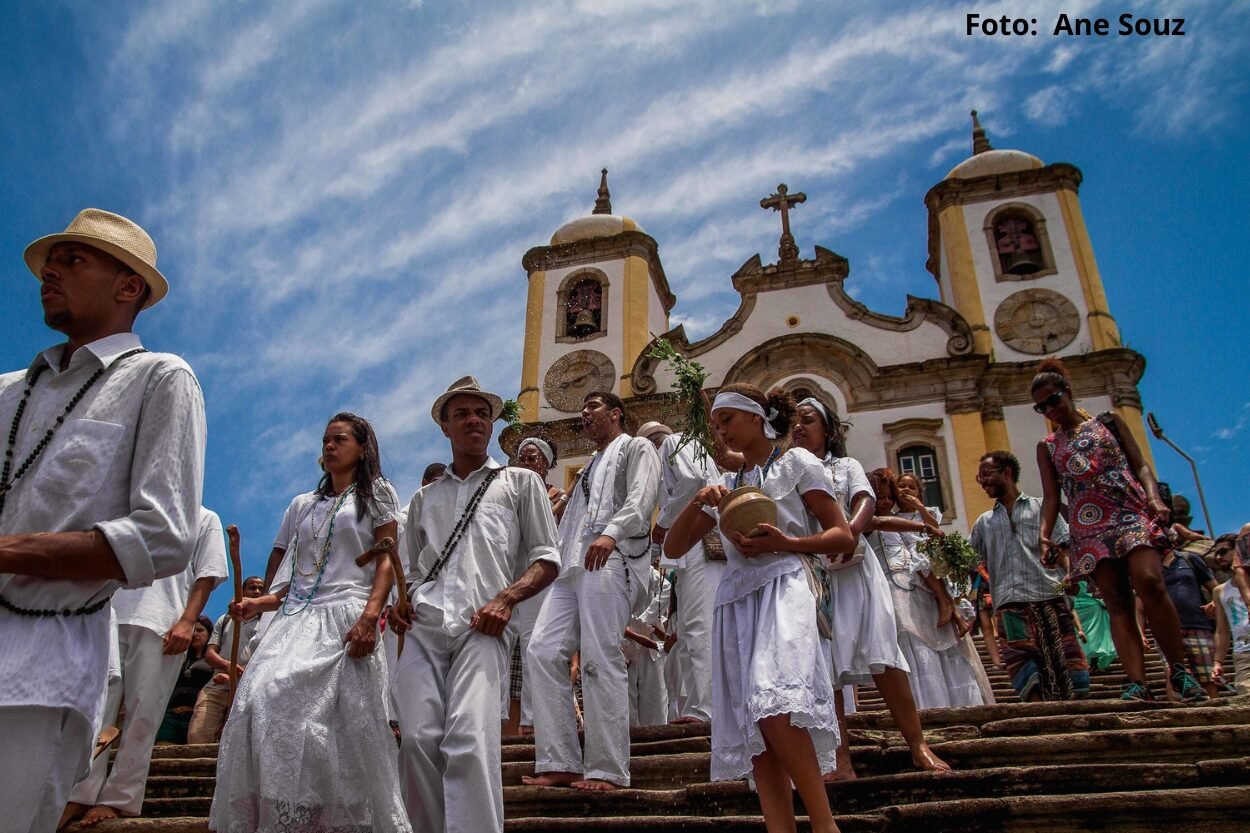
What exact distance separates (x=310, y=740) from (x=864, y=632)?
2.55 m

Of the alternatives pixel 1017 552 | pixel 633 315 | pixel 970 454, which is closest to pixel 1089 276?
pixel 970 454

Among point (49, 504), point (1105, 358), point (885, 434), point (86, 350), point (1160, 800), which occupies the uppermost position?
point (1105, 358)

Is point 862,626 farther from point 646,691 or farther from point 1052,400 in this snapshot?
point 646,691

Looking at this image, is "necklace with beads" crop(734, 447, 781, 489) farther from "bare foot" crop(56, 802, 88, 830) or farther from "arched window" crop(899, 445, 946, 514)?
"arched window" crop(899, 445, 946, 514)

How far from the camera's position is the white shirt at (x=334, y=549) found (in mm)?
3953

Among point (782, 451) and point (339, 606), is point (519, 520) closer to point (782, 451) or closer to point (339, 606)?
point (339, 606)

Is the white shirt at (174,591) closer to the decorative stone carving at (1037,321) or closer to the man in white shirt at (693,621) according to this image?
the man in white shirt at (693,621)

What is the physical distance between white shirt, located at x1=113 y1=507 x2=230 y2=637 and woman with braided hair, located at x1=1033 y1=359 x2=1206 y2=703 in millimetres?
5083

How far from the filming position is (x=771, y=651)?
341 cm

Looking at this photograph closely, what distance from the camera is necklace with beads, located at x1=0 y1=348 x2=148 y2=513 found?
2.37 m

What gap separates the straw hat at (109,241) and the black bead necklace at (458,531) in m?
1.84

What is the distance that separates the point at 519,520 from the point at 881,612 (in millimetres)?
1804

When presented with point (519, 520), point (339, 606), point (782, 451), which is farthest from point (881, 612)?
point (339, 606)

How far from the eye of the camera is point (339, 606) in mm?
3863
